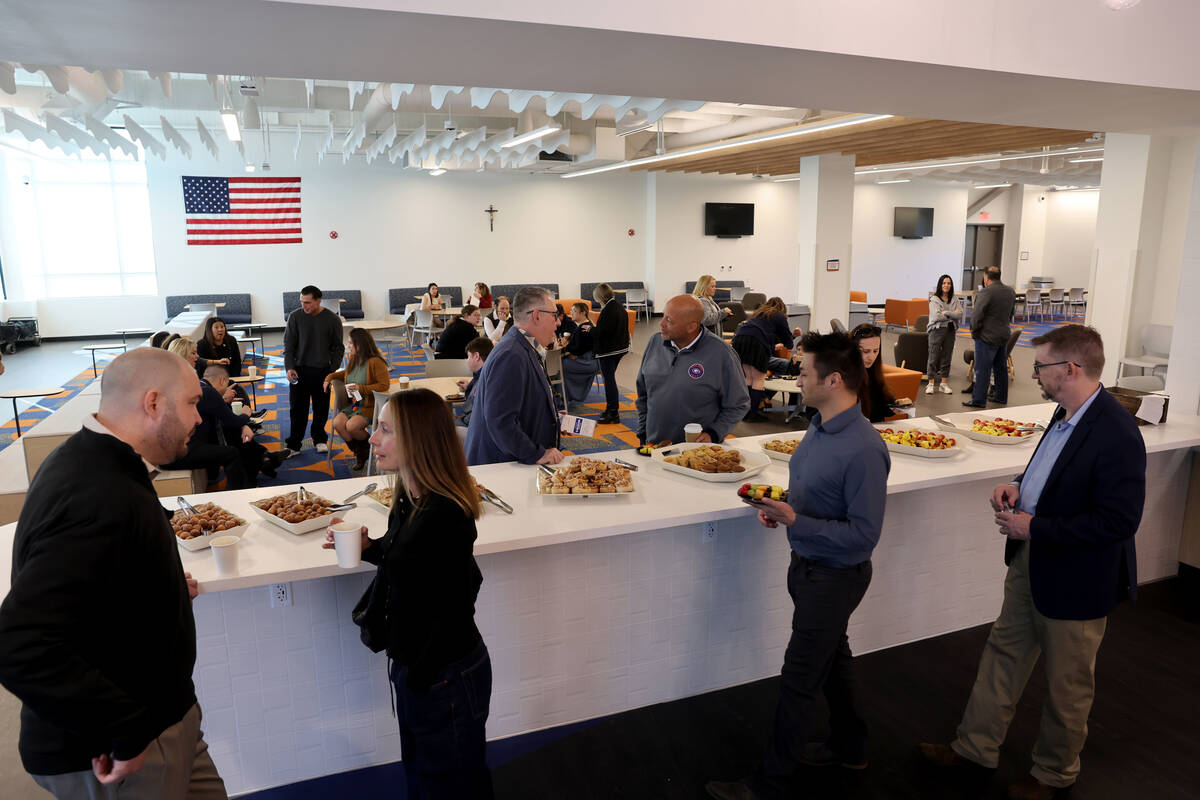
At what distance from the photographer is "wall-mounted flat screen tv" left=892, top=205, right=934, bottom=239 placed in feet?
68.2

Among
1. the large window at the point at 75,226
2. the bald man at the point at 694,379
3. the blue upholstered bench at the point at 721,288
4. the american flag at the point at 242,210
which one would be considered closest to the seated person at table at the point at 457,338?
the bald man at the point at 694,379

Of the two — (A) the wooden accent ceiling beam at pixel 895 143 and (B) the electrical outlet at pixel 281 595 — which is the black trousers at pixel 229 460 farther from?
(A) the wooden accent ceiling beam at pixel 895 143

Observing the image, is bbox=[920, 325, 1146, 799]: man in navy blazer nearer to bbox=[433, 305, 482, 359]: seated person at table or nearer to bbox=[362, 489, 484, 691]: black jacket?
bbox=[362, 489, 484, 691]: black jacket

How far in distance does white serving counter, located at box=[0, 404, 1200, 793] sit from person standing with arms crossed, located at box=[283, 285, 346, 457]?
4183mm

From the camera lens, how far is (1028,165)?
15.9 meters

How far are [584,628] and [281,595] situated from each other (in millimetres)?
1194

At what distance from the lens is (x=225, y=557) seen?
2.35 meters

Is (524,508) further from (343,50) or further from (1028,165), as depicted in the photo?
(1028,165)

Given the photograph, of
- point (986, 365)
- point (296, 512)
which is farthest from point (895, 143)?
point (296, 512)

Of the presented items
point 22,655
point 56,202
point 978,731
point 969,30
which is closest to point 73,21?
point 22,655

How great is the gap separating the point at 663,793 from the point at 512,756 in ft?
2.06

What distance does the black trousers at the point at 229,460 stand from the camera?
4527mm

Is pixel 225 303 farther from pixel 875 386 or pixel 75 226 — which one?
pixel 875 386

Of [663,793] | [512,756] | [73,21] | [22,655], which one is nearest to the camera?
[22,655]
